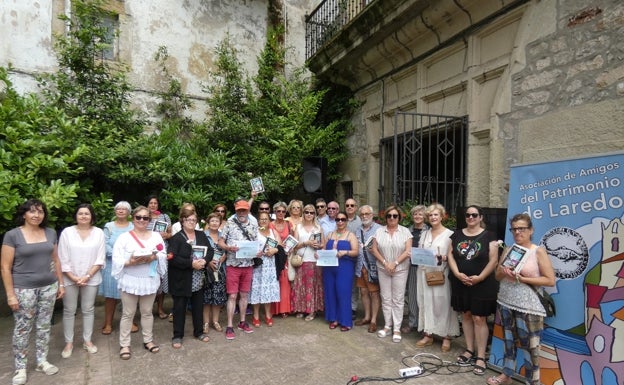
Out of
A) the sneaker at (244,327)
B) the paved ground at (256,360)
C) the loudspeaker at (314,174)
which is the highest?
the loudspeaker at (314,174)

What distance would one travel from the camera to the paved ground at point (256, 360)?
3.62 metres

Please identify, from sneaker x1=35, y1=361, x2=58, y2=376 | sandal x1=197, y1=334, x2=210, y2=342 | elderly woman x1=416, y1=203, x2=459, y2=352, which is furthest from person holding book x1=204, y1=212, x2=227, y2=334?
elderly woman x1=416, y1=203, x2=459, y2=352

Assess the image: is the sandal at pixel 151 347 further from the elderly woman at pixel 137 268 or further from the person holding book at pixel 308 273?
the person holding book at pixel 308 273

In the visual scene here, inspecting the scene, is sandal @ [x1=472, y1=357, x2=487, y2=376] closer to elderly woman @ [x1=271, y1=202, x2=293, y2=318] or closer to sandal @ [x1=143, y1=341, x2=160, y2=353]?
elderly woman @ [x1=271, y1=202, x2=293, y2=318]

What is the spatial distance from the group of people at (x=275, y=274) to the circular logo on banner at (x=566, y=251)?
0.17 m

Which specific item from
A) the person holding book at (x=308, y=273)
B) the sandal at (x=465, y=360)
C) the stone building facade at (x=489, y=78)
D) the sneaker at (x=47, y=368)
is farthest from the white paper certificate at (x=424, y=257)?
the sneaker at (x=47, y=368)

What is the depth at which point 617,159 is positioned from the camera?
292cm

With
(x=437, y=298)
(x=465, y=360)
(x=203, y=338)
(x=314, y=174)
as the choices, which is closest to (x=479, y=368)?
(x=465, y=360)

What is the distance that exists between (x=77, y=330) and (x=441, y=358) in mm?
4627

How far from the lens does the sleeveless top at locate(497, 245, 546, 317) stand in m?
3.17

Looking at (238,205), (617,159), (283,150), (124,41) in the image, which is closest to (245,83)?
(283,150)

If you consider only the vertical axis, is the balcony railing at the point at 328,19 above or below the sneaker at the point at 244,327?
above

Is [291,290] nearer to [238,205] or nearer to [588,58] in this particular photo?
[238,205]

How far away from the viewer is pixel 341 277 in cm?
498
